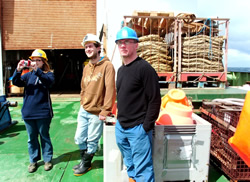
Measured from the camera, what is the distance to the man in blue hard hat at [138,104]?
194cm

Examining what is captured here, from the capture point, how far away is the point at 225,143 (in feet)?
9.68

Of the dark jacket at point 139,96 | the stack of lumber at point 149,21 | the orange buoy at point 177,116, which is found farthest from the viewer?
the stack of lumber at point 149,21

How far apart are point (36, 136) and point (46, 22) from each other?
838 centimetres

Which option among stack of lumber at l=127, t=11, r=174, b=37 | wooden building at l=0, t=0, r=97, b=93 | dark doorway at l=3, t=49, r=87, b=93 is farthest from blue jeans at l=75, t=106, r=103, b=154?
dark doorway at l=3, t=49, r=87, b=93

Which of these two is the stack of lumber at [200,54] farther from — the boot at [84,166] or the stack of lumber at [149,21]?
the boot at [84,166]

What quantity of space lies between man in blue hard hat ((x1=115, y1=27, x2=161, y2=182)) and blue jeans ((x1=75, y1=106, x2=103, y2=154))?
79 cm

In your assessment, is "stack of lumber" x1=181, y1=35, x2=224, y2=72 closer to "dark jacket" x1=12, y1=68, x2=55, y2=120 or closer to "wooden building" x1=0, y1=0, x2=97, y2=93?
"dark jacket" x1=12, y1=68, x2=55, y2=120

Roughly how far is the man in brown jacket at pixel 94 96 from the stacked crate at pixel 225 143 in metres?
1.78

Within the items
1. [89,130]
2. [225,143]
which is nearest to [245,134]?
[225,143]

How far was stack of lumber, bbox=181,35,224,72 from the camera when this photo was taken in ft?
17.3

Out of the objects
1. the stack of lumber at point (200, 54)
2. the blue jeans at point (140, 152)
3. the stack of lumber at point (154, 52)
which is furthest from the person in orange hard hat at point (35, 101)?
the stack of lumber at point (200, 54)

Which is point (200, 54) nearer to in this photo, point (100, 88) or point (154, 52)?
point (154, 52)

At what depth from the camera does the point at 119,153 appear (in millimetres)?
2428

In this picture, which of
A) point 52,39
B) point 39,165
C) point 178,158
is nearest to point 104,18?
point 52,39
